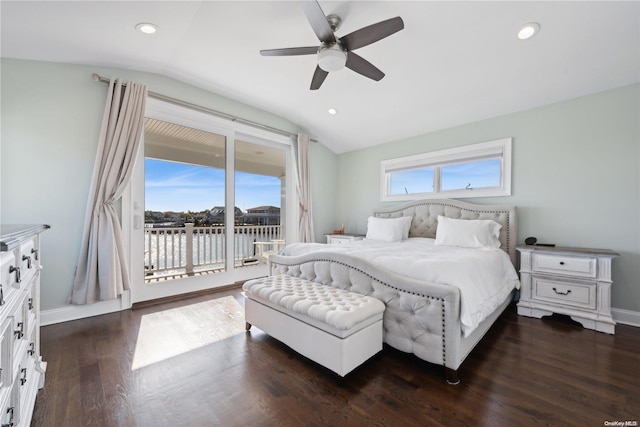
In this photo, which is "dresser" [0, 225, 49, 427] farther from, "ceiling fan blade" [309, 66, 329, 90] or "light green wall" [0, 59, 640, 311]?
"ceiling fan blade" [309, 66, 329, 90]

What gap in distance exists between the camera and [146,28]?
239 centimetres

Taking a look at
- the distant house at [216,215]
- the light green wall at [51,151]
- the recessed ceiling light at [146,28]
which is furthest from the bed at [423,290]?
the recessed ceiling light at [146,28]

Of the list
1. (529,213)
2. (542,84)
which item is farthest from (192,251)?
(542,84)

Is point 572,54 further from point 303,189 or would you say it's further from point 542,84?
point 303,189

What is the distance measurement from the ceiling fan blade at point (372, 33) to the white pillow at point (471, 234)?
235 cm

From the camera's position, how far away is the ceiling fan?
1.84m

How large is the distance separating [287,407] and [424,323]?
1.02m

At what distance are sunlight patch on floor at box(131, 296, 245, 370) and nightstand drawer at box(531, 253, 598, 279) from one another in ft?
10.3

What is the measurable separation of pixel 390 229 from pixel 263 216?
2.22 metres

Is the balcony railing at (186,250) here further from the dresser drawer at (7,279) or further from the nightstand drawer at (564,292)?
the nightstand drawer at (564,292)

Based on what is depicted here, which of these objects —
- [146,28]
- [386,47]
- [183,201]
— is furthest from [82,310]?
[386,47]

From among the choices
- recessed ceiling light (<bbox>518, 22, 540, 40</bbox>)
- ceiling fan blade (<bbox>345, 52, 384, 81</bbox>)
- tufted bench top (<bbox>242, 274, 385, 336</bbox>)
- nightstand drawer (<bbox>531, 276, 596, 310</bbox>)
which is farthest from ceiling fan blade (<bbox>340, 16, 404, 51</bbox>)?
nightstand drawer (<bbox>531, 276, 596, 310</bbox>)

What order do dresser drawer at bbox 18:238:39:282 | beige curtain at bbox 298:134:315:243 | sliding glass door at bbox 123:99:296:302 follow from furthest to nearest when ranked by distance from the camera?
1. beige curtain at bbox 298:134:315:243
2. sliding glass door at bbox 123:99:296:302
3. dresser drawer at bbox 18:238:39:282

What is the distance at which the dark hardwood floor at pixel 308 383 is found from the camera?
141cm
